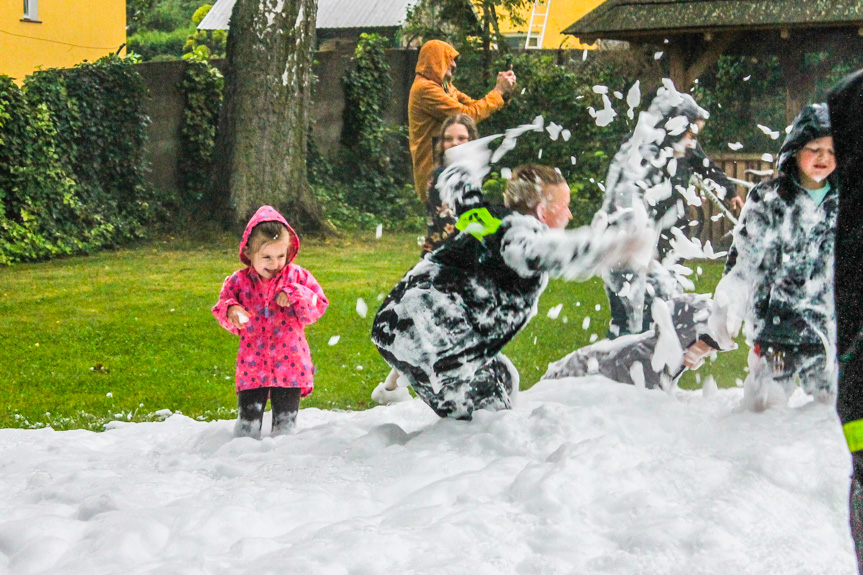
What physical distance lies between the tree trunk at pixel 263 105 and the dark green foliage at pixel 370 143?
13.2 feet

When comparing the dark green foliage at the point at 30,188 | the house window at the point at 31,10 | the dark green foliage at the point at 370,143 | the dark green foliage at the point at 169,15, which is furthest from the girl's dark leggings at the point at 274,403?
the dark green foliage at the point at 169,15

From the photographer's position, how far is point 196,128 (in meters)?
15.9

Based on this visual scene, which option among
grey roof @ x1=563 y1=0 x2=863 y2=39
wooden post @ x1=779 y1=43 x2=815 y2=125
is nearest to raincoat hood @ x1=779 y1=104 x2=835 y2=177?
grey roof @ x1=563 y1=0 x2=863 y2=39

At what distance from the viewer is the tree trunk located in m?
13.4

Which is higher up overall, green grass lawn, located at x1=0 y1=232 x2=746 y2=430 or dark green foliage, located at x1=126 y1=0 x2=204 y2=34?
dark green foliage, located at x1=126 y1=0 x2=204 y2=34

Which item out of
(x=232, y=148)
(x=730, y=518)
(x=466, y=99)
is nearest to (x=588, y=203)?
(x=232, y=148)

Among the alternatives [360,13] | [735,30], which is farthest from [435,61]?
[360,13]

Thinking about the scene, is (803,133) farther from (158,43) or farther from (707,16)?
(158,43)

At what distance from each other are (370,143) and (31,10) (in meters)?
10.1

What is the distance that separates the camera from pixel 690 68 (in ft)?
37.8

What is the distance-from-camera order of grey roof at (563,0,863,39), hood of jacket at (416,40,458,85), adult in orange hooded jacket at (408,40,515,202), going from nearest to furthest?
adult in orange hooded jacket at (408,40,515,202)
hood of jacket at (416,40,458,85)
grey roof at (563,0,863,39)

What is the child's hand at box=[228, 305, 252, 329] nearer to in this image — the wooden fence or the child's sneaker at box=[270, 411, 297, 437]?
the child's sneaker at box=[270, 411, 297, 437]

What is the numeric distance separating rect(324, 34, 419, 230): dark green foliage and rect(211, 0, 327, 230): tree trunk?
4.04m

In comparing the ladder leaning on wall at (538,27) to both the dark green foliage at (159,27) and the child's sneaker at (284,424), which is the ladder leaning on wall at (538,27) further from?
the child's sneaker at (284,424)
